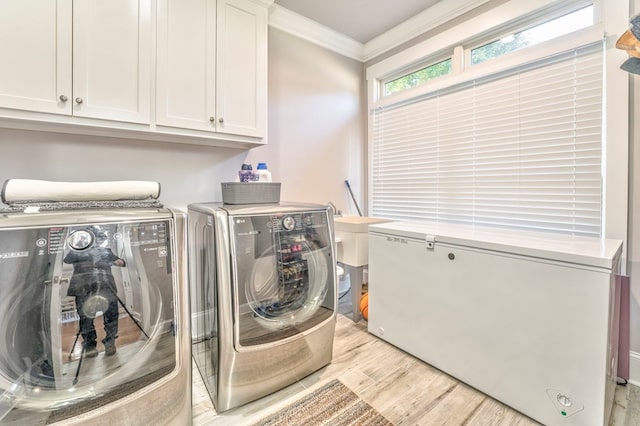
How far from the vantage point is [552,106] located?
185cm

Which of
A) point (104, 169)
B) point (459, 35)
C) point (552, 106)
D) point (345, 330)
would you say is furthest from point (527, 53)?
point (104, 169)

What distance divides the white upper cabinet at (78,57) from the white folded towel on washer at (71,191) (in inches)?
16.6

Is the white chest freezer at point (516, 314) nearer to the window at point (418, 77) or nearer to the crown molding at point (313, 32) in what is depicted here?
the window at point (418, 77)

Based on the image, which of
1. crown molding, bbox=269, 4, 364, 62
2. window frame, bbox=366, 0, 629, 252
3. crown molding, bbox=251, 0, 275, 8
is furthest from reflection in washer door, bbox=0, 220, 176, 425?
window frame, bbox=366, 0, 629, 252

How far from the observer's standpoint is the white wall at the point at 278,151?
5.29 ft

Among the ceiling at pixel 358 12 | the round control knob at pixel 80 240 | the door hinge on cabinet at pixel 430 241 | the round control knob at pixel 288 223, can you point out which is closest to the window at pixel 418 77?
the ceiling at pixel 358 12

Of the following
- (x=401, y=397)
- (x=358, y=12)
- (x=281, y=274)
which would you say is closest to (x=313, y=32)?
(x=358, y=12)

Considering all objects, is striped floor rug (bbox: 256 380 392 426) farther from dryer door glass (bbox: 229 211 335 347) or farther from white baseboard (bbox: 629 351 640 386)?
white baseboard (bbox: 629 351 640 386)

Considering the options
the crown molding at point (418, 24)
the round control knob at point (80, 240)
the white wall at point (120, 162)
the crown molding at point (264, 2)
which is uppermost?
the crown molding at point (418, 24)

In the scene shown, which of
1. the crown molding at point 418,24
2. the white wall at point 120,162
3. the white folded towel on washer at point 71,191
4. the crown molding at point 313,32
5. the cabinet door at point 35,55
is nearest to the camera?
the white folded towel on washer at point 71,191

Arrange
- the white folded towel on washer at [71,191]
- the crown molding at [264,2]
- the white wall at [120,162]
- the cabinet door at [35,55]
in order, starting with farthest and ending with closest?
1. the crown molding at [264,2]
2. the white wall at [120,162]
3. the cabinet door at [35,55]
4. the white folded towel on washer at [71,191]

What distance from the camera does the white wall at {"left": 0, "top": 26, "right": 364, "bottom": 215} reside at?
1611 mm

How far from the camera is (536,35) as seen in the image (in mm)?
1948

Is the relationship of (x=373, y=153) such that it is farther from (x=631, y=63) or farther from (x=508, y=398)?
(x=508, y=398)
